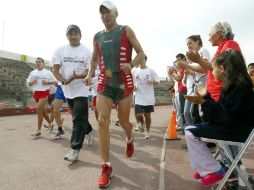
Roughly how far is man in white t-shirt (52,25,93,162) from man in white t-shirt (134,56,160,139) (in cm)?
285

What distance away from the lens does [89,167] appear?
5035mm

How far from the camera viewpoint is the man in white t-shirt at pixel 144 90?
8633 millimetres

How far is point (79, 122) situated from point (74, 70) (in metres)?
1.00

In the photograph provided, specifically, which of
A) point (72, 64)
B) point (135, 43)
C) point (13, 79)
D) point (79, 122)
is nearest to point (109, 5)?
point (135, 43)

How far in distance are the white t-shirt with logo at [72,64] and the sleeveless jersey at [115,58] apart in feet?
4.36

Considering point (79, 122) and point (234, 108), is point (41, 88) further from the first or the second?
point (234, 108)

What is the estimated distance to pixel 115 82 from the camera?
15.2 ft

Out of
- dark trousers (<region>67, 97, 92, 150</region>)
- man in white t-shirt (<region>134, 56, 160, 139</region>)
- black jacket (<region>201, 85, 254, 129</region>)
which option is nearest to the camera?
black jacket (<region>201, 85, 254, 129</region>)

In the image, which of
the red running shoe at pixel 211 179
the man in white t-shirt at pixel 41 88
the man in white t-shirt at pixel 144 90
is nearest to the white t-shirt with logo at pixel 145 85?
the man in white t-shirt at pixel 144 90

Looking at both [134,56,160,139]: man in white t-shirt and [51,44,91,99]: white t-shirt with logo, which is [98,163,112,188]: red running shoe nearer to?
[51,44,91,99]: white t-shirt with logo

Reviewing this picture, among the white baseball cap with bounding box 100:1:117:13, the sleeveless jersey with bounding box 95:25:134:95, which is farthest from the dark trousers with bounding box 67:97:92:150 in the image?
the white baseball cap with bounding box 100:1:117:13

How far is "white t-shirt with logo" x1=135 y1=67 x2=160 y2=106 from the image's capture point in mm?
8734

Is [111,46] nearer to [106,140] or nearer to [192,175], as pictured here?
[106,140]

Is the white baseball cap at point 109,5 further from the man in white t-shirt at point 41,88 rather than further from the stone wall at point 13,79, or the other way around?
the stone wall at point 13,79
